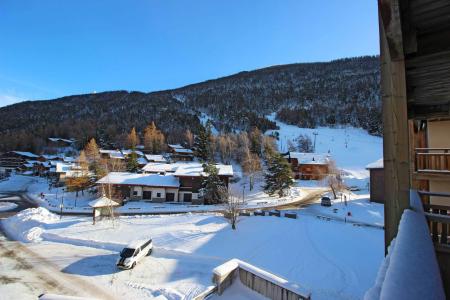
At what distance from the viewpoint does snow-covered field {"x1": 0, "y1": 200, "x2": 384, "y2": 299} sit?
16.0 meters

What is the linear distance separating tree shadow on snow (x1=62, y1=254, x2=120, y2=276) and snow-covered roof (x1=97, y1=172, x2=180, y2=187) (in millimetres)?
24880

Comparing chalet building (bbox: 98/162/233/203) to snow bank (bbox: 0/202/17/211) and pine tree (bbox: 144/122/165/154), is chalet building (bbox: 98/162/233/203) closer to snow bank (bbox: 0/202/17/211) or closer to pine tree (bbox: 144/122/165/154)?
snow bank (bbox: 0/202/17/211)

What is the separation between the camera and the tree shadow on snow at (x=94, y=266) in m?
17.5

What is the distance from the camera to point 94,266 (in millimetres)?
18438

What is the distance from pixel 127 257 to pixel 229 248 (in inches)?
311

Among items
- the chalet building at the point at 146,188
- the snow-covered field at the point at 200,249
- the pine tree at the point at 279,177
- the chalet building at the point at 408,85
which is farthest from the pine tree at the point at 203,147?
the chalet building at the point at 408,85

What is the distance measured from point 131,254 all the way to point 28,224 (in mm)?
18787

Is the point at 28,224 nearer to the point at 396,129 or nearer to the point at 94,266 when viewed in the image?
the point at 94,266

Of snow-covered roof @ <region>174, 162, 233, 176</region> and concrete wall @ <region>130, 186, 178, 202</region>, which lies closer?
concrete wall @ <region>130, 186, 178, 202</region>

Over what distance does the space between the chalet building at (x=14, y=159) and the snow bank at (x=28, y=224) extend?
249 ft

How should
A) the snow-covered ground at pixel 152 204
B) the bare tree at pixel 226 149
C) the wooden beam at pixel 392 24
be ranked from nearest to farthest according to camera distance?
the wooden beam at pixel 392 24
the snow-covered ground at pixel 152 204
the bare tree at pixel 226 149

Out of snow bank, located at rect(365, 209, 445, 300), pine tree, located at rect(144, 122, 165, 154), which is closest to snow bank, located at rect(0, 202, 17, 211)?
pine tree, located at rect(144, 122, 165, 154)

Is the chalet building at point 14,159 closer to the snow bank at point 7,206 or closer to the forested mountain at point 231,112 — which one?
the forested mountain at point 231,112

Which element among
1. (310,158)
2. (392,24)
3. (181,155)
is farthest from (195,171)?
(392,24)
